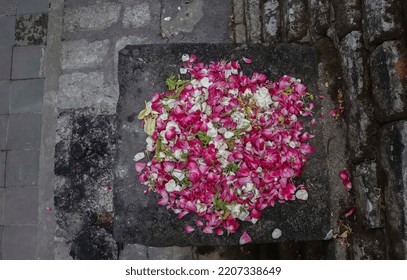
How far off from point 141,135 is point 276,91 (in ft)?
2.67

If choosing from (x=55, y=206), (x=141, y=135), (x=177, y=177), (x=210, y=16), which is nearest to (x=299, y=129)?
(x=177, y=177)

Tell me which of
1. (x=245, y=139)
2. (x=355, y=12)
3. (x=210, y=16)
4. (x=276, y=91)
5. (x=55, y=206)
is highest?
(x=210, y=16)

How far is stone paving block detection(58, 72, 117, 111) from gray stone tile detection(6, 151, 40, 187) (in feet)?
1.88

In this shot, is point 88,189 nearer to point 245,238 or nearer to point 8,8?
point 245,238

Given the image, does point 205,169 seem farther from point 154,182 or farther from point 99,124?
point 99,124

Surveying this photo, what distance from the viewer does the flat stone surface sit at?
7.61 feet

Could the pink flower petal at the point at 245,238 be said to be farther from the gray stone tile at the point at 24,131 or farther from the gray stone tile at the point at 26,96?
the gray stone tile at the point at 26,96

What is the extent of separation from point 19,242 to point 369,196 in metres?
2.97

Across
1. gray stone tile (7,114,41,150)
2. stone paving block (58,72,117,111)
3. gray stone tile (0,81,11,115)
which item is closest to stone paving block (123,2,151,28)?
stone paving block (58,72,117,111)

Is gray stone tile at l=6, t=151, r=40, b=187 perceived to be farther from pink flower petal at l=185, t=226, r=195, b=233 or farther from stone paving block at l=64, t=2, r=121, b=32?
pink flower petal at l=185, t=226, r=195, b=233

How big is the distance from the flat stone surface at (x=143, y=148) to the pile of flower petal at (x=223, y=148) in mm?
67

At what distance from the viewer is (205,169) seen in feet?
7.09

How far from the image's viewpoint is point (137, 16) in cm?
358

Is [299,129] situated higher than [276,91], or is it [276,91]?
[276,91]
